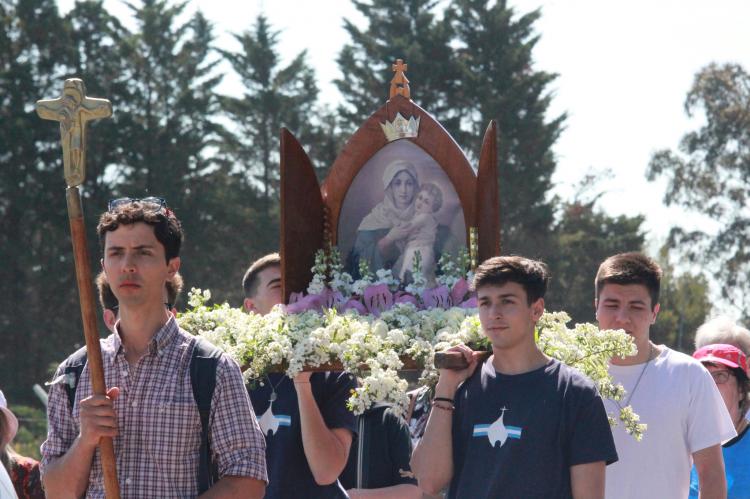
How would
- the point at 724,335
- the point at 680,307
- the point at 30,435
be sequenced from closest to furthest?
1. the point at 724,335
2. the point at 30,435
3. the point at 680,307

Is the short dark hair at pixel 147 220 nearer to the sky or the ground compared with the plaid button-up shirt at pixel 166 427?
nearer to the sky

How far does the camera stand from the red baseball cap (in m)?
6.64

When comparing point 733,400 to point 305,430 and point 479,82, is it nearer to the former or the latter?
point 305,430

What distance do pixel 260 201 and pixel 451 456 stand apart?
35.1 m

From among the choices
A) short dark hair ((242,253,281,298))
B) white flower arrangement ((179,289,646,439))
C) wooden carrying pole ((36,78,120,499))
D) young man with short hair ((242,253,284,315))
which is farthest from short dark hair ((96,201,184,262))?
short dark hair ((242,253,281,298))

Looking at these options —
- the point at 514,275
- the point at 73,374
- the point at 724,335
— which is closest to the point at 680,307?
the point at 724,335

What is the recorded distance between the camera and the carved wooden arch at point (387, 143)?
633 cm

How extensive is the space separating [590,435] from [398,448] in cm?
209

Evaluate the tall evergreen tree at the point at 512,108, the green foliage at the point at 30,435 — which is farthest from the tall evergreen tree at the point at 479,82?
the green foliage at the point at 30,435

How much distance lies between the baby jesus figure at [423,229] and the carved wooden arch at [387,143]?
0.42 ft

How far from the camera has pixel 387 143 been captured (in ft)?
21.3

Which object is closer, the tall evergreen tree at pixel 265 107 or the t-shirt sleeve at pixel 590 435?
the t-shirt sleeve at pixel 590 435

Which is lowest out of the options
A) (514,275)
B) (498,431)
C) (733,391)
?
(498,431)

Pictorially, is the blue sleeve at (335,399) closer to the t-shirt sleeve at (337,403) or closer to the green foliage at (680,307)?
the t-shirt sleeve at (337,403)
